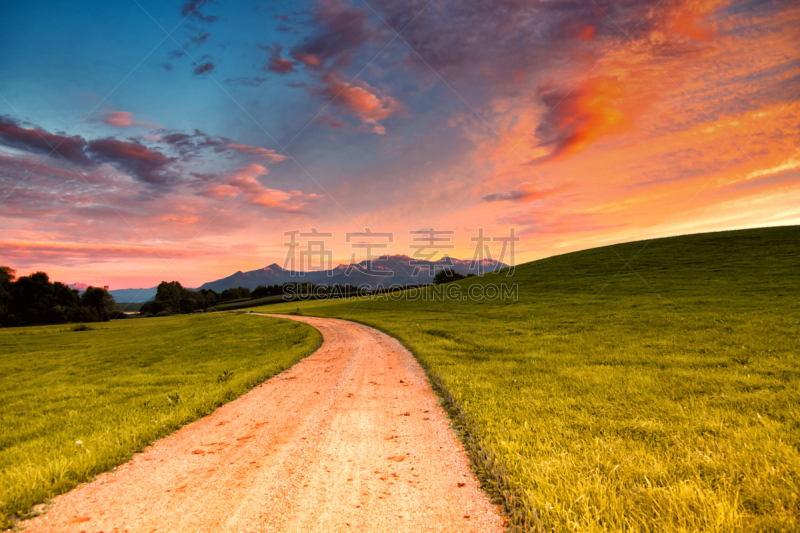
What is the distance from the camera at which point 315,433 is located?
23.6 ft

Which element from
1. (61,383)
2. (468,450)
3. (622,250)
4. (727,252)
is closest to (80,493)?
(468,450)

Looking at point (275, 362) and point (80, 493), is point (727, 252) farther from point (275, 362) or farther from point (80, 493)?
point (80, 493)

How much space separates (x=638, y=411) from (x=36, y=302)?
12112 cm

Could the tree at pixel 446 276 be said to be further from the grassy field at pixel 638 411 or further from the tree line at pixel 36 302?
the tree line at pixel 36 302

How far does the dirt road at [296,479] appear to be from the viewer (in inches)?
168

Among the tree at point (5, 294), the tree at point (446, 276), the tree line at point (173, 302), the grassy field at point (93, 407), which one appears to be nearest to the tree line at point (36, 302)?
the tree at point (5, 294)

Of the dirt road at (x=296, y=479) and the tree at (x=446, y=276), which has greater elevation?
the tree at (x=446, y=276)

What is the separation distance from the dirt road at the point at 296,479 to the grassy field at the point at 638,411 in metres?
0.89

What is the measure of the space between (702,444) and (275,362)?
1515 centimetres

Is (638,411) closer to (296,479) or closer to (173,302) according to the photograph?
(296,479)

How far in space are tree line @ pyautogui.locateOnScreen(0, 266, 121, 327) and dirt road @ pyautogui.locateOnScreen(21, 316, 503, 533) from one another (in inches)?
4163

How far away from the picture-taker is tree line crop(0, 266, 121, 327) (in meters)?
74.1

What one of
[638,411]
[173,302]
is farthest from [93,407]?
[173,302]

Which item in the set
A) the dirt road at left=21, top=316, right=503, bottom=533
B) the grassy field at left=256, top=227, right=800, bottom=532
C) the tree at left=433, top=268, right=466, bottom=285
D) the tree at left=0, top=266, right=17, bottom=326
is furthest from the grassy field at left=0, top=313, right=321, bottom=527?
the tree at left=433, top=268, right=466, bottom=285
